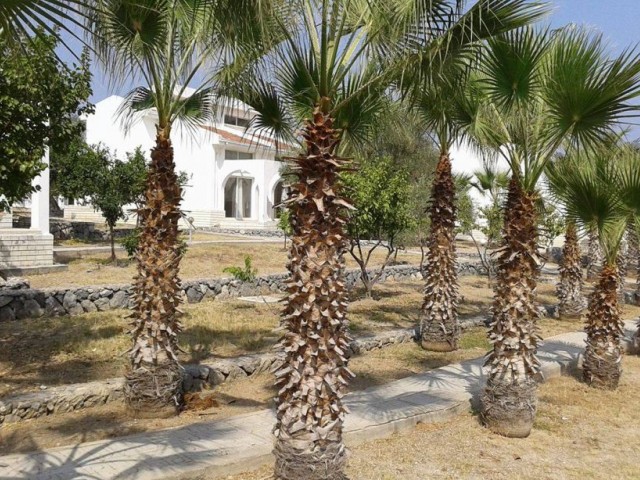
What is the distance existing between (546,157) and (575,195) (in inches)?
70.0

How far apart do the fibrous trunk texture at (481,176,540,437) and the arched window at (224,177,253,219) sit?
1308 inches

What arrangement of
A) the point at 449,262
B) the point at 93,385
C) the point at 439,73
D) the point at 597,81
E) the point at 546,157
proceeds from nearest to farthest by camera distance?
1. the point at 439,73
2. the point at 597,81
3. the point at 546,157
4. the point at 93,385
5. the point at 449,262

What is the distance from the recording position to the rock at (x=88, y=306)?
11.5 meters

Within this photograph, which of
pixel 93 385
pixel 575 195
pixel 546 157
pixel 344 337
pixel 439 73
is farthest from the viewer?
pixel 575 195

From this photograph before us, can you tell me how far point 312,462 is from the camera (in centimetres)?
421

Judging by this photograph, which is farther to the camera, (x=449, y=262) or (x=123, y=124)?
(x=449, y=262)

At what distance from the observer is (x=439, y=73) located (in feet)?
16.3

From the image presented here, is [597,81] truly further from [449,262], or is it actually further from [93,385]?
[93,385]

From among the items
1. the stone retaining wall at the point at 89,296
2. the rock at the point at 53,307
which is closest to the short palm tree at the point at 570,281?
the stone retaining wall at the point at 89,296

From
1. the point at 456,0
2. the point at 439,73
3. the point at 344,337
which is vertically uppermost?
the point at 456,0

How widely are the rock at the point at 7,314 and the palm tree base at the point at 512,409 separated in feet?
27.5

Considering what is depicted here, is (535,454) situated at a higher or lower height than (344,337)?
lower

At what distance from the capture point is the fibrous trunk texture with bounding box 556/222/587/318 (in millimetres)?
13922

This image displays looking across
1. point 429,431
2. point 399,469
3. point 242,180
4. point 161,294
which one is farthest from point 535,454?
point 242,180
